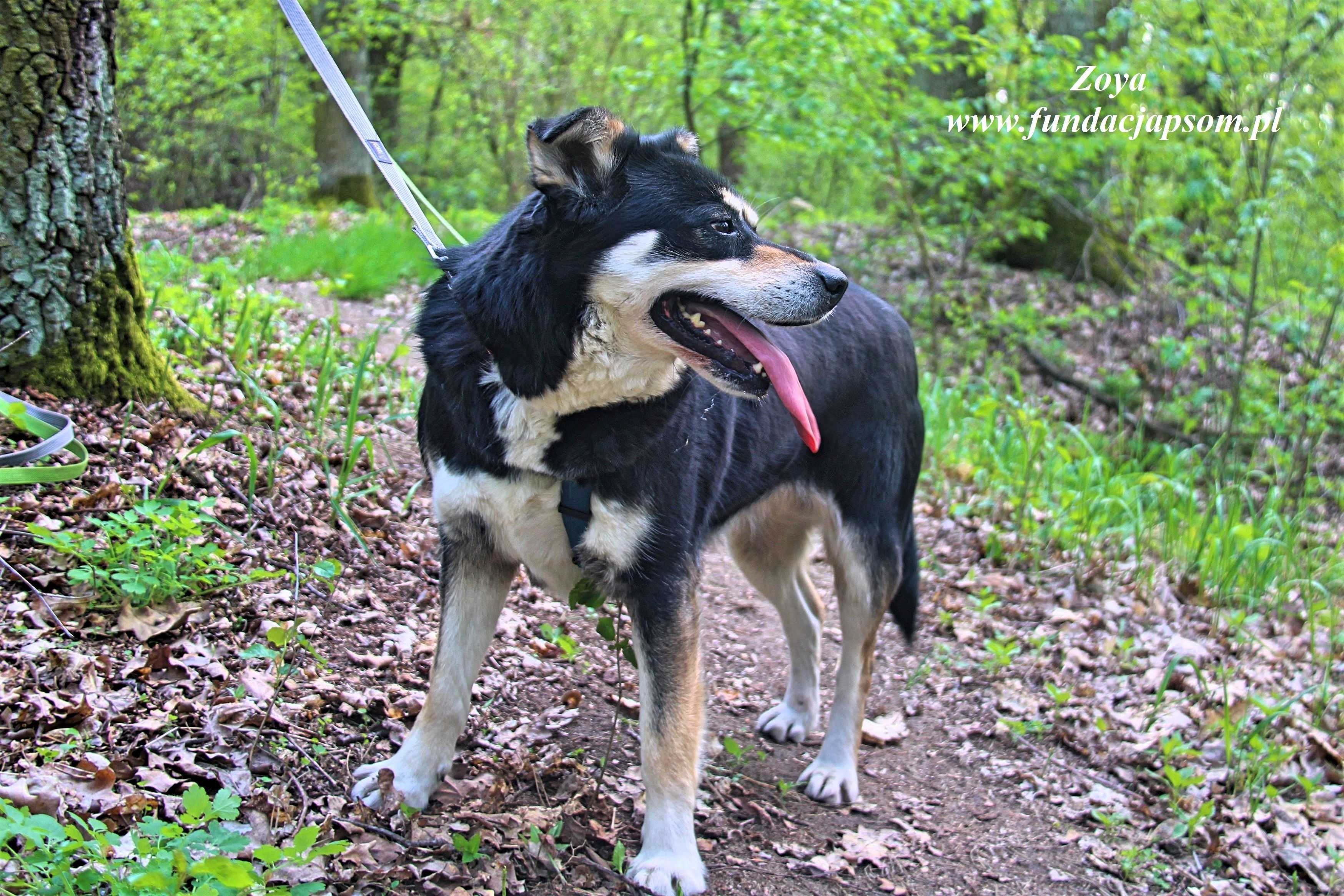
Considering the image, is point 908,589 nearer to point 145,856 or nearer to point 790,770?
Answer: point 790,770

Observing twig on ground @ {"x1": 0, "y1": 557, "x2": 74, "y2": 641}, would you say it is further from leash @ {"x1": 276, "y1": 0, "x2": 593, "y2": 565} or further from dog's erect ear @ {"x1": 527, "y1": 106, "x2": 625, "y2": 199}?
dog's erect ear @ {"x1": 527, "y1": 106, "x2": 625, "y2": 199}

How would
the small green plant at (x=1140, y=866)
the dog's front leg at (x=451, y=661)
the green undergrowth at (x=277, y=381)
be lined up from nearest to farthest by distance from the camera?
the dog's front leg at (x=451, y=661) → the small green plant at (x=1140, y=866) → the green undergrowth at (x=277, y=381)

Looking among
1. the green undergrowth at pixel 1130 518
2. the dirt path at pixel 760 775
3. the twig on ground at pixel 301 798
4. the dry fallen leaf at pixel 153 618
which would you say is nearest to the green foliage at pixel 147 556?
the dry fallen leaf at pixel 153 618

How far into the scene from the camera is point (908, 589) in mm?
3842

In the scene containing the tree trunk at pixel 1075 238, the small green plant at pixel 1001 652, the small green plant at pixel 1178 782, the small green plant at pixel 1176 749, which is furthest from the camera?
the tree trunk at pixel 1075 238

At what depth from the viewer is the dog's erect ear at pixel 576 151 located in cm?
233

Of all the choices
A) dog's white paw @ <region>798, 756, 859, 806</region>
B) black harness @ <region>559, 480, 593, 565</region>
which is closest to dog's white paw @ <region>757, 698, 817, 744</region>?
dog's white paw @ <region>798, 756, 859, 806</region>

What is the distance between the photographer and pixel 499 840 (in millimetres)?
2555

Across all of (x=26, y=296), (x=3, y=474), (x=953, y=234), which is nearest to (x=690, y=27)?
(x=953, y=234)

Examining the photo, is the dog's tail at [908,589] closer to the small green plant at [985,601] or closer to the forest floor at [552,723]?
the forest floor at [552,723]

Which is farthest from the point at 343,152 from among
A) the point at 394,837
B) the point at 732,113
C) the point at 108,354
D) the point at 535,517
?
the point at 394,837

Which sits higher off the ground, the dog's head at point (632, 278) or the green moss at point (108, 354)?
the dog's head at point (632, 278)

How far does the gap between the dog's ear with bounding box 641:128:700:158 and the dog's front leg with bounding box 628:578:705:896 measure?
1.18 m

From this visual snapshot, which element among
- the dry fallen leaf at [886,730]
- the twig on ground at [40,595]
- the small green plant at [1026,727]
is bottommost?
the dry fallen leaf at [886,730]
